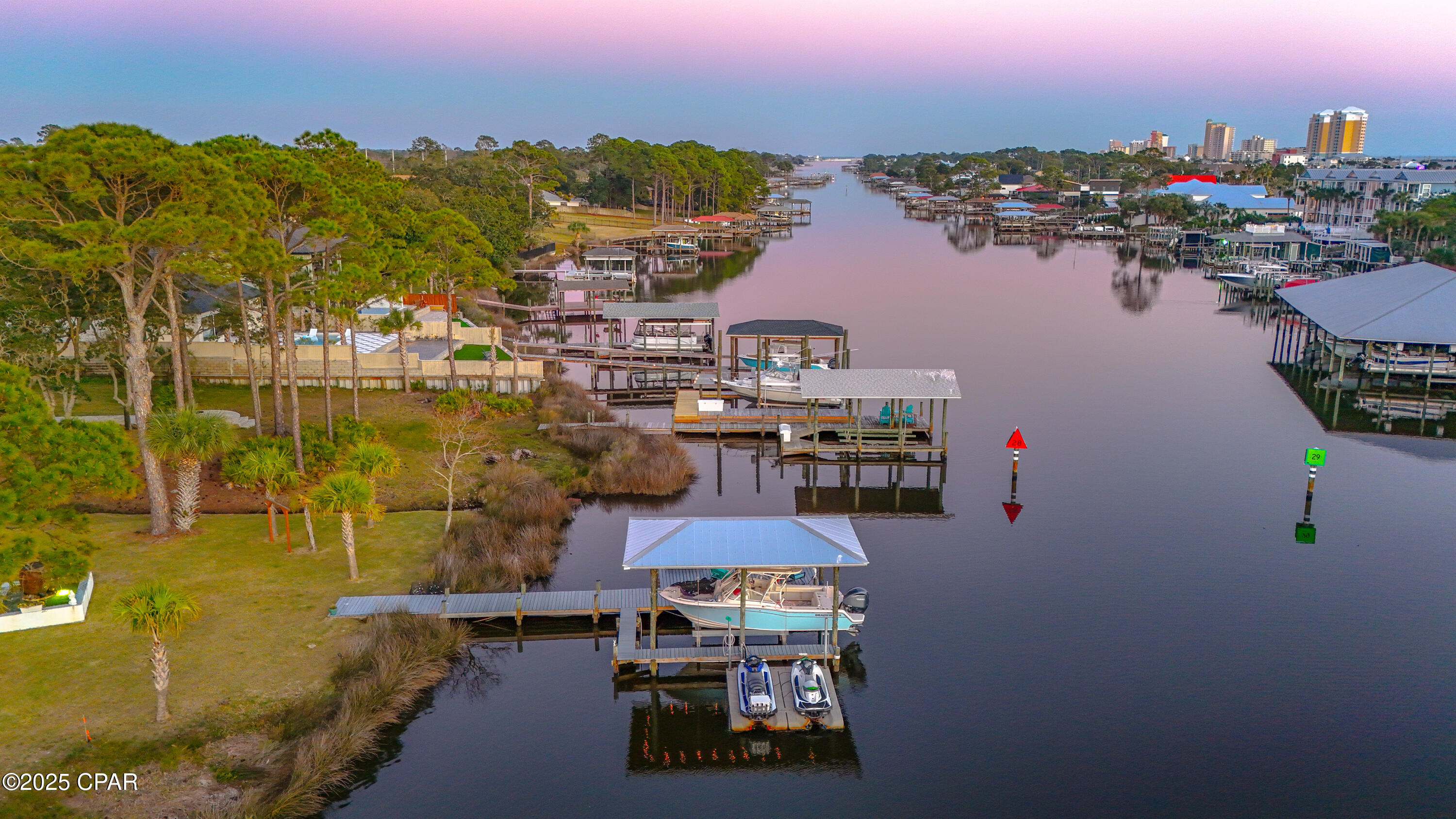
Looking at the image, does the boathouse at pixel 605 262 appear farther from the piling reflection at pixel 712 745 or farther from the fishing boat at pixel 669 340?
the piling reflection at pixel 712 745

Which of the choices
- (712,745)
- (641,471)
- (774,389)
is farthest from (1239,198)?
(712,745)

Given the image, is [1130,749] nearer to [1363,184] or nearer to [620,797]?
[620,797]

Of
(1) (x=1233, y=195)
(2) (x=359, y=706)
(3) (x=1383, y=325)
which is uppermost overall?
(1) (x=1233, y=195)

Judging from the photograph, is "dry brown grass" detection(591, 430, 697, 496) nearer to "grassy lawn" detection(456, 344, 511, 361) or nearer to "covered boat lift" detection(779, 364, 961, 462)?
"covered boat lift" detection(779, 364, 961, 462)

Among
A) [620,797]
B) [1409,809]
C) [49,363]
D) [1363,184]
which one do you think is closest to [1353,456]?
[1409,809]

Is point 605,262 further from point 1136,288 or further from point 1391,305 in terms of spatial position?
point 1391,305

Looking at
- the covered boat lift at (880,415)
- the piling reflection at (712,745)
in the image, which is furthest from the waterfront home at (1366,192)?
the piling reflection at (712,745)
